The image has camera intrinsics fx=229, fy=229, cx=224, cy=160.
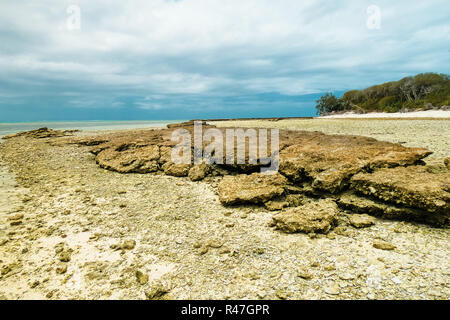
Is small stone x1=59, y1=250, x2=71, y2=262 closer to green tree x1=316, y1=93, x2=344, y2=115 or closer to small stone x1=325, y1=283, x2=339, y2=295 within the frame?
small stone x1=325, y1=283, x2=339, y2=295

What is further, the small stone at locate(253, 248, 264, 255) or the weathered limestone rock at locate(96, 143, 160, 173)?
the weathered limestone rock at locate(96, 143, 160, 173)

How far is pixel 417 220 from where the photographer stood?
170 inches

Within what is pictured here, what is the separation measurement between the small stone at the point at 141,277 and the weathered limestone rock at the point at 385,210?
4.14 m

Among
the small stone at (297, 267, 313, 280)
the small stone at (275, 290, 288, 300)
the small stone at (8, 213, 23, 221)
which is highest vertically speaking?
the small stone at (8, 213, 23, 221)

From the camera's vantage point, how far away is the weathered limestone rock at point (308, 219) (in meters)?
4.29

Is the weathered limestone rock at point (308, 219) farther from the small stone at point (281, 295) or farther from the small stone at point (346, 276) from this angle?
the small stone at point (281, 295)

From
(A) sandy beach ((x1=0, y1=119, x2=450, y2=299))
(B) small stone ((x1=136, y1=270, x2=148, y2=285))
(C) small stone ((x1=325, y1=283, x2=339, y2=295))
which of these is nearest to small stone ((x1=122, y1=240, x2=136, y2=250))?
(A) sandy beach ((x1=0, y1=119, x2=450, y2=299))

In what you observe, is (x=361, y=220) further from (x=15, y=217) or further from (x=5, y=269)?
(x=15, y=217)

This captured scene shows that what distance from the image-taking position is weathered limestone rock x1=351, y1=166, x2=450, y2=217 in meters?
4.11

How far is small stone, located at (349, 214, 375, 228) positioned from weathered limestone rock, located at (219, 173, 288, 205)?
161 cm

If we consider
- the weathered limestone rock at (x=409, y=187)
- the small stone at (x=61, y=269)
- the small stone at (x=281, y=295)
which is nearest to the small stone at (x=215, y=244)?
the small stone at (x=281, y=295)

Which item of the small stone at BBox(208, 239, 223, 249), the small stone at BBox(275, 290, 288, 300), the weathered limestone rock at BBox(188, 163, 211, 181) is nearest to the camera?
the small stone at BBox(275, 290, 288, 300)

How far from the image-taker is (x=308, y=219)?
444 centimetres
